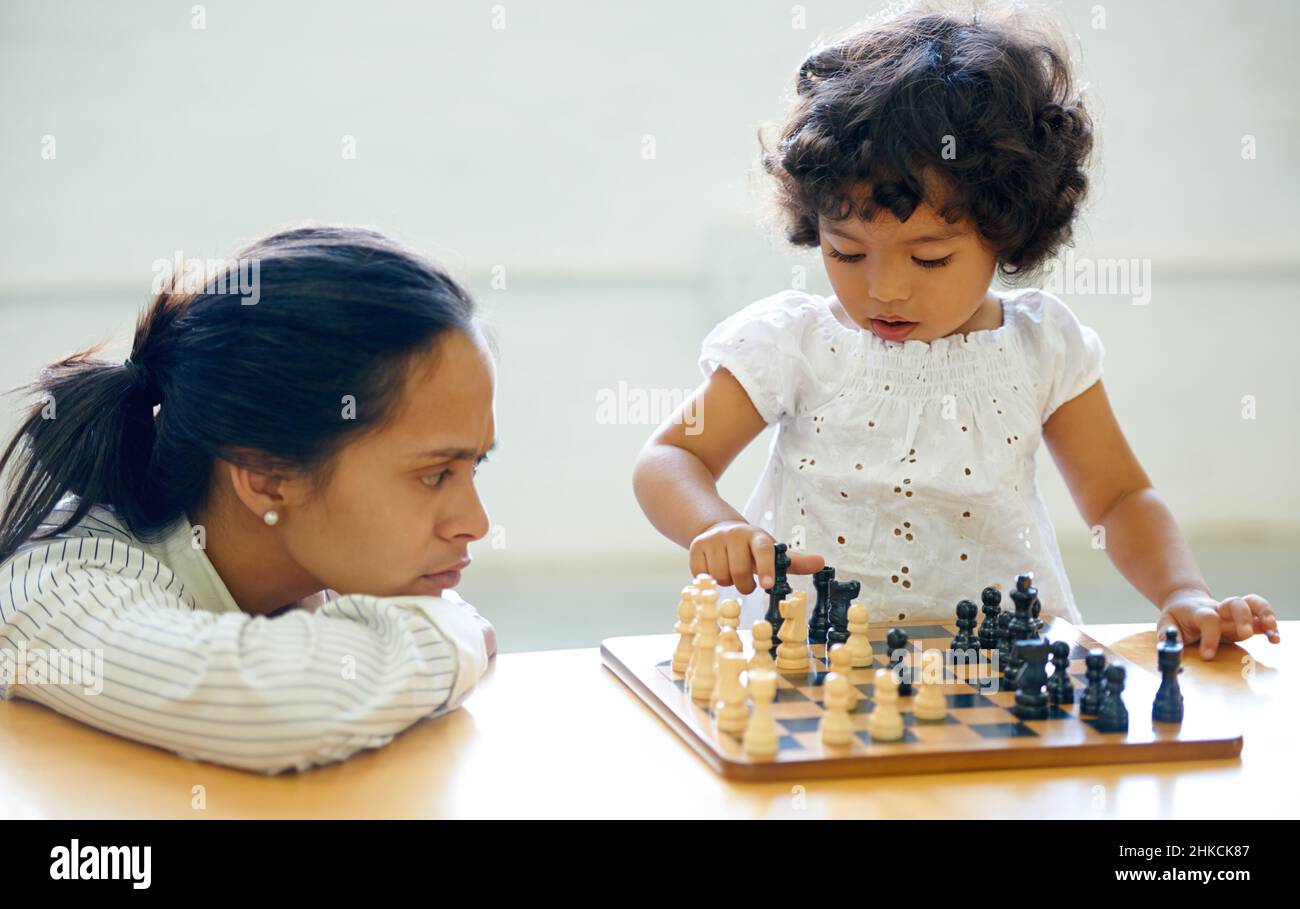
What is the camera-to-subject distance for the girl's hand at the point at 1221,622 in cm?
153

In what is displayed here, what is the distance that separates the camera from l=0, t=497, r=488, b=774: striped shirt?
111 centimetres

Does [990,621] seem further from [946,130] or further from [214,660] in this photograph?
[214,660]

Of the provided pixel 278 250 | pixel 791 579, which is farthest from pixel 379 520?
pixel 791 579

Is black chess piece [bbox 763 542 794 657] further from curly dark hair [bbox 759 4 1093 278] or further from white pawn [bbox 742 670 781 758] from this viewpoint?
curly dark hair [bbox 759 4 1093 278]

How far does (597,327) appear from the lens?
3939mm

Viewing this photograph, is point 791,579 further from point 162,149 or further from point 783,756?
point 162,149

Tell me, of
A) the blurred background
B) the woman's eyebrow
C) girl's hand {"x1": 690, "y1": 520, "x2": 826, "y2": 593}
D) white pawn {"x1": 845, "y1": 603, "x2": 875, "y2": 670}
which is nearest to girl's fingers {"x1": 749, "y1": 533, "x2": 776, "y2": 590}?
girl's hand {"x1": 690, "y1": 520, "x2": 826, "y2": 593}

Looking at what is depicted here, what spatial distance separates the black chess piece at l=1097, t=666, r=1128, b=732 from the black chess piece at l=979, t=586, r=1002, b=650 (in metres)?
0.25

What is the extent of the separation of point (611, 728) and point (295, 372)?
46cm

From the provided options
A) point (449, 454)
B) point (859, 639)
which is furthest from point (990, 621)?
point (449, 454)

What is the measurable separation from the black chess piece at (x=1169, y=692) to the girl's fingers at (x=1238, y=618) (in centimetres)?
36

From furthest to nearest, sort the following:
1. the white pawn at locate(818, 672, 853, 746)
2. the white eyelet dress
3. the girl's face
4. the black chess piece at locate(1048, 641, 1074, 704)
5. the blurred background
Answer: the blurred background
the white eyelet dress
the girl's face
the black chess piece at locate(1048, 641, 1074, 704)
the white pawn at locate(818, 672, 853, 746)

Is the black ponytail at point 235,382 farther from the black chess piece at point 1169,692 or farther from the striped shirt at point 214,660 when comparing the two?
the black chess piece at point 1169,692

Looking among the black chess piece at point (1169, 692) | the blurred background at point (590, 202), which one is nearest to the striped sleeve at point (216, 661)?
the black chess piece at point (1169, 692)
